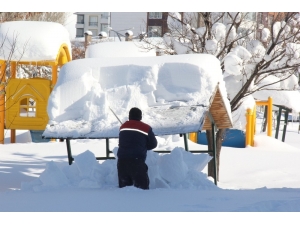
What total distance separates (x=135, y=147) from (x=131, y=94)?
1860 millimetres

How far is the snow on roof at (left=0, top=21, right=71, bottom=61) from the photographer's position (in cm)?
1898

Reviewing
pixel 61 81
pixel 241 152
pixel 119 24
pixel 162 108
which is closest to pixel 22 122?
pixel 241 152

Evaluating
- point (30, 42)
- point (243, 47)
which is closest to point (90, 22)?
point (30, 42)

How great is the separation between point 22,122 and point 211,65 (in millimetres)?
10422

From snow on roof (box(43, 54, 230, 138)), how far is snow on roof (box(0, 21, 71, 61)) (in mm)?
7826

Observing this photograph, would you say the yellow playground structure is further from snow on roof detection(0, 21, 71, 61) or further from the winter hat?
the winter hat

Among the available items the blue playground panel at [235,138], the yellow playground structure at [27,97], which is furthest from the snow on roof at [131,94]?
the blue playground panel at [235,138]

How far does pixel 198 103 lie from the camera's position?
1029 centimetres

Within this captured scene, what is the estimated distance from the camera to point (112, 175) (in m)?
10.0

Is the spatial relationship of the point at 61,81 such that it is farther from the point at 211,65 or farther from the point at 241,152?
the point at 241,152

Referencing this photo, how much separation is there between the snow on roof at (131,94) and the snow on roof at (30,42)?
783 centimetres

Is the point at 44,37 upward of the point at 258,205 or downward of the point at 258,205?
upward

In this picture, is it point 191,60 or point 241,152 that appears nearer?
point 191,60

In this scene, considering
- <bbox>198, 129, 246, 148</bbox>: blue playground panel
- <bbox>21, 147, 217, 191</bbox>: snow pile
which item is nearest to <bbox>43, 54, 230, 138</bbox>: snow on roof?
<bbox>21, 147, 217, 191</bbox>: snow pile
